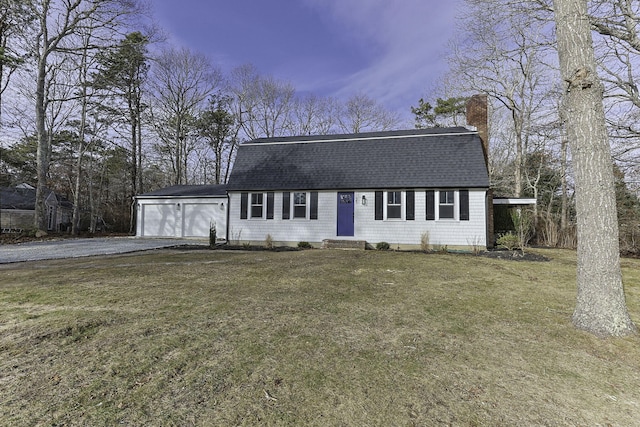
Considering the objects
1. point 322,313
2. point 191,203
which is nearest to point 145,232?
point 191,203

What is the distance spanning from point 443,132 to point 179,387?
1447 centimetres

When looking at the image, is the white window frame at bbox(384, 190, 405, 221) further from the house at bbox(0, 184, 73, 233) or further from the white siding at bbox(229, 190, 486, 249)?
the house at bbox(0, 184, 73, 233)

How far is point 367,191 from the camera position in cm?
1347

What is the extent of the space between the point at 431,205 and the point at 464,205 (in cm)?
127

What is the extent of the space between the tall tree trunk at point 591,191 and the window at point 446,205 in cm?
892

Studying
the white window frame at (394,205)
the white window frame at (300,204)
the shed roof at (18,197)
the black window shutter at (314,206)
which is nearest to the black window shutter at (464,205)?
the white window frame at (394,205)

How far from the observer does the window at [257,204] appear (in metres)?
14.8

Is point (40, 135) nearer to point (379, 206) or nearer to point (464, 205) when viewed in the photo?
point (379, 206)

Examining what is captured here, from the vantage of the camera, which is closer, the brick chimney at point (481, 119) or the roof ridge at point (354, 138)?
the roof ridge at point (354, 138)

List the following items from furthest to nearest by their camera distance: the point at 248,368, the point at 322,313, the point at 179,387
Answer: the point at 322,313 → the point at 248,368 → the point at 179,387

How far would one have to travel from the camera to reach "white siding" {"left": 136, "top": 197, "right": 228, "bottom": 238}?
1714 cm

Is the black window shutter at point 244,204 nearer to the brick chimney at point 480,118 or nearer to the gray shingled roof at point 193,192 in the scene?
the gray shingled roof at point 193,192

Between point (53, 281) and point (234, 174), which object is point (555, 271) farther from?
point (234, 174)

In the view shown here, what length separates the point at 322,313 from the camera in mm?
4285
